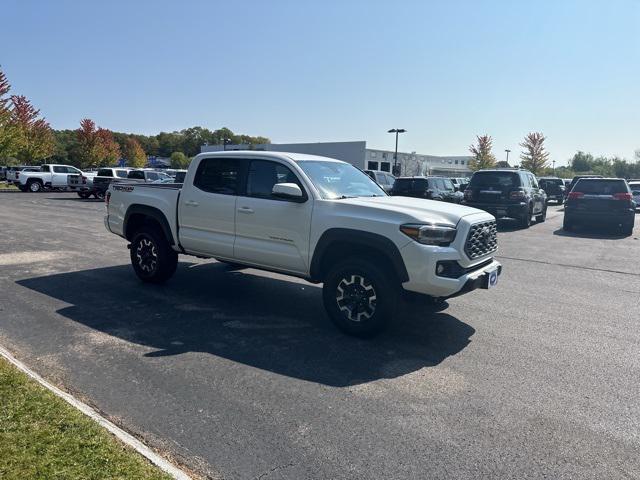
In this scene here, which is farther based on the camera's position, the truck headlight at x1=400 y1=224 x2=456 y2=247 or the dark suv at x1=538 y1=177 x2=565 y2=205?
the dark suv at x1=538 y1=177 x2=565 y2=205

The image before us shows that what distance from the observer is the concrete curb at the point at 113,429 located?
2.77 metres

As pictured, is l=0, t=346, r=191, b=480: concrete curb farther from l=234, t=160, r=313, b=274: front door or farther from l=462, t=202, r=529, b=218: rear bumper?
l=462, t=202, r=529, b=218: rear bumper

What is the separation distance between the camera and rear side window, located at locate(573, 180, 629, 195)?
15.2m

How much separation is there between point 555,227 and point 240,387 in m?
16.2

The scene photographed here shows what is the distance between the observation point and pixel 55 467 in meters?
2.65

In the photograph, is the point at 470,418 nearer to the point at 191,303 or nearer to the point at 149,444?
the point at 149,444

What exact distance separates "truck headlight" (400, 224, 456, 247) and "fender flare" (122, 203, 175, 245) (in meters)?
3.65

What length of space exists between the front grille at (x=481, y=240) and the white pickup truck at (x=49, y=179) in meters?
33.2

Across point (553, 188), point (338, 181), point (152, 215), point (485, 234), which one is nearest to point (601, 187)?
point (485, 234)

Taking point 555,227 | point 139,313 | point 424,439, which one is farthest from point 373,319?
point 555,227

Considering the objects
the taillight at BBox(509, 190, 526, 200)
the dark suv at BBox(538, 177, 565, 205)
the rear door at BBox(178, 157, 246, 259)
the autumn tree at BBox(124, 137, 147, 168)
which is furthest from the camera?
the autumn tree at BBox(124, 137, 147, 168)

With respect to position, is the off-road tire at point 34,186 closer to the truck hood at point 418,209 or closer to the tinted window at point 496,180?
the tinted window at point 496,180

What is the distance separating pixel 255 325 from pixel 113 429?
241 centimetres

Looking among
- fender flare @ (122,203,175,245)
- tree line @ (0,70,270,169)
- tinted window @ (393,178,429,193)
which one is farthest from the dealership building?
fender flare @ (122,203,175,245)
